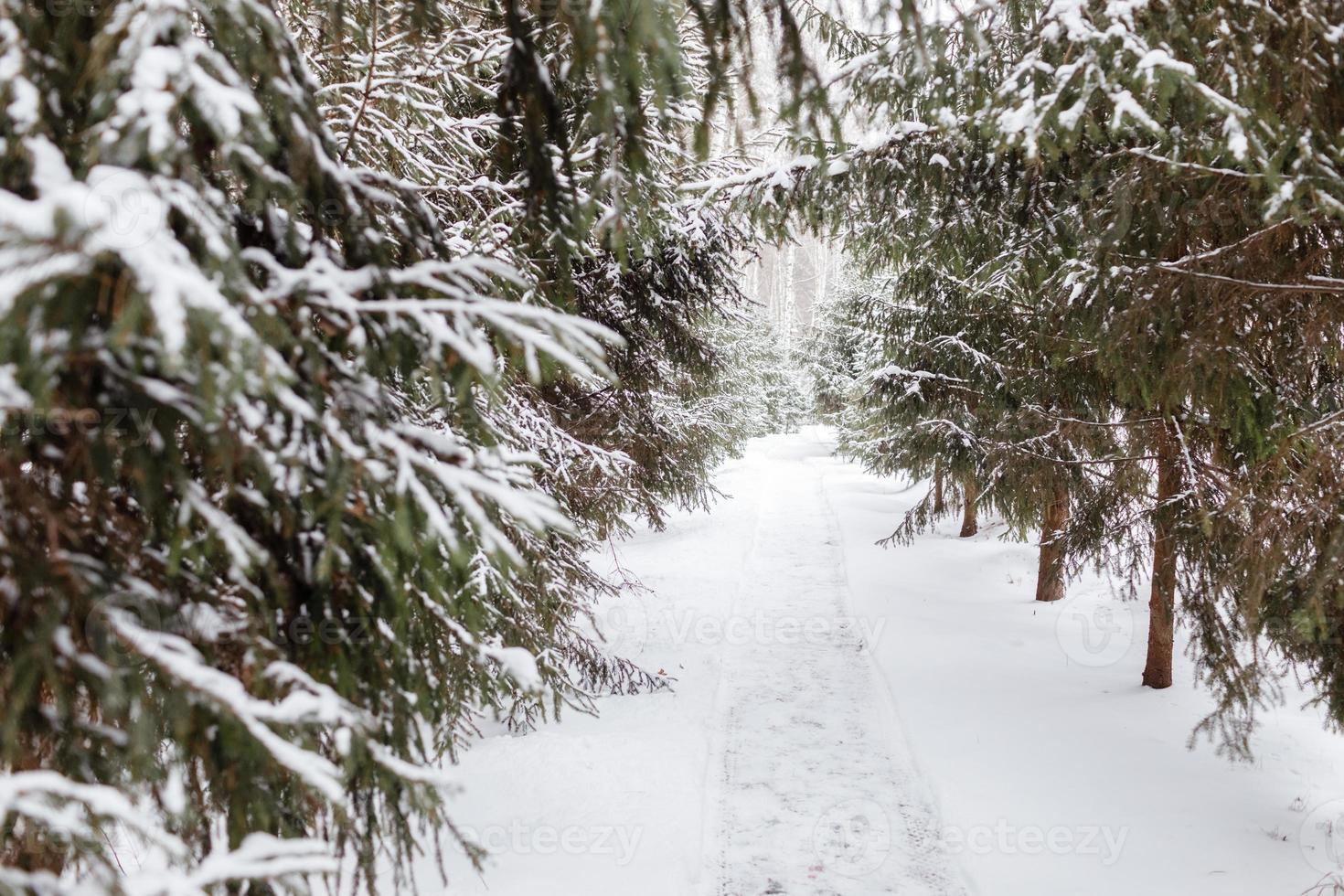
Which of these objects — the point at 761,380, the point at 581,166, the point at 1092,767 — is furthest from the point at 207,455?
the point at 761,380

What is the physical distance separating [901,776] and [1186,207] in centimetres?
476

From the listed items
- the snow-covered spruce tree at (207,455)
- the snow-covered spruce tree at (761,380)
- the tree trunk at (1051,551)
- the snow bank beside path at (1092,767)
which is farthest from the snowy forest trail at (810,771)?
the snow-covered spruce tree at (761,380)

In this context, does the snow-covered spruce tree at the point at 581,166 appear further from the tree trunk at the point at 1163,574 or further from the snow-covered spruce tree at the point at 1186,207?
the tree trunk at the point at 1163,574

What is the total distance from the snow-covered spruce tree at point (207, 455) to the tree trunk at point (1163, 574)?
600cm

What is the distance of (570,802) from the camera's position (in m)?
5.51

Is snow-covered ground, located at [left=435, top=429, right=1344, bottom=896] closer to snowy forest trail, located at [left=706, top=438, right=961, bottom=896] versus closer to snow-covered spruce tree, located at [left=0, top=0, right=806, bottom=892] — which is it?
snowy forest trail, located at [left=706, top=438, right=961, bottom=896]

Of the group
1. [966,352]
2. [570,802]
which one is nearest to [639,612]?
[570,802]

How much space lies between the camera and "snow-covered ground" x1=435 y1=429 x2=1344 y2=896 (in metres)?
4.76

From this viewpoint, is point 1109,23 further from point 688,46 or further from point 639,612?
point 639,612

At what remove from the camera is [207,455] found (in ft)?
5.46

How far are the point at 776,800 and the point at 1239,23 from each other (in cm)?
571

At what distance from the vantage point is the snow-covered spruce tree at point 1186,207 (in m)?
3.21

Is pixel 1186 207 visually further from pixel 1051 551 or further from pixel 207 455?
pixel 1051 551

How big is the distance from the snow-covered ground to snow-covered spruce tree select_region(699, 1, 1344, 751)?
97cm
